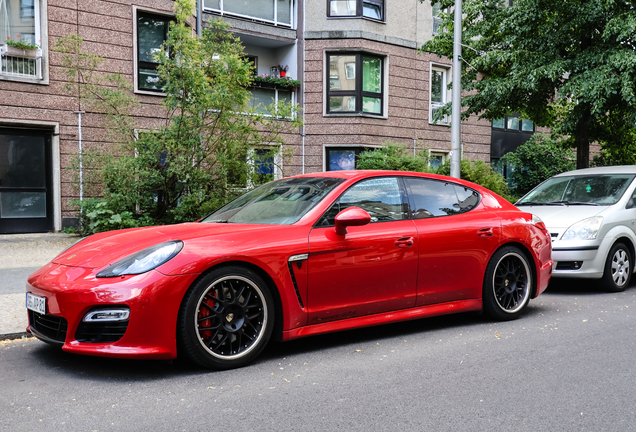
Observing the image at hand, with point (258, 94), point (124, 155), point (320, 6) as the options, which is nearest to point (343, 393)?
point (124, 155)

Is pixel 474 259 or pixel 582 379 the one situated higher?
pixel 474 259

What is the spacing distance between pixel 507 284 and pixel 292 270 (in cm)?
260

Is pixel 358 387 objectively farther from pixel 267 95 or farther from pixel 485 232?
pixel 267 95

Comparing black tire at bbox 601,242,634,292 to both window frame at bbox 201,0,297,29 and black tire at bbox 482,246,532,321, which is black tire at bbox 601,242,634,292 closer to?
black tire at bbox 482,246,532,321

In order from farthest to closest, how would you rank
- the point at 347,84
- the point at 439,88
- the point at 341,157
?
the point at 439,88 → the point at 341,157 → the point at 347,84

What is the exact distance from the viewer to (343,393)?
377 cm

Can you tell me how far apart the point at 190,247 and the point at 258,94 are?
51.3ft

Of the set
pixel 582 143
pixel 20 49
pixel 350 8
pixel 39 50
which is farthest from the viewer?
pixel 350 8

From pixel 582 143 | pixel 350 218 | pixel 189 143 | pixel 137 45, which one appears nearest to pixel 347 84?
pixel 137 45

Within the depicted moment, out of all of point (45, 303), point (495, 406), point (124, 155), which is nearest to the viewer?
point (495, 406)

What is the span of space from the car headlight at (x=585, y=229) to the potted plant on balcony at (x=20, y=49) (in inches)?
481

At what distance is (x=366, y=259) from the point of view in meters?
4.85

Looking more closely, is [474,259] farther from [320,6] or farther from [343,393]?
[320,6]

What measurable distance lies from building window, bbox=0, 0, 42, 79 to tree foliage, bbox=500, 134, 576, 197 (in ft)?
59.5
